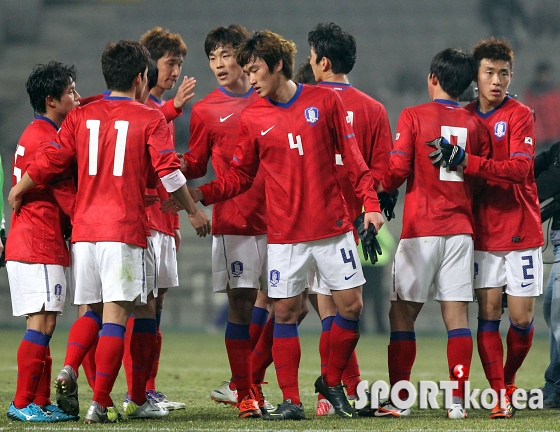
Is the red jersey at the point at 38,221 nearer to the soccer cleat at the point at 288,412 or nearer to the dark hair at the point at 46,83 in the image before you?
the dark hair at the point at 46,83

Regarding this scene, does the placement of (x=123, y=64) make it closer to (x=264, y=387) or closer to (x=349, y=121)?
(x=349, y=121)

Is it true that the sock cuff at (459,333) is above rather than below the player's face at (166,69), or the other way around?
below

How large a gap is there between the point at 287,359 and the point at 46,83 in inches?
81.0

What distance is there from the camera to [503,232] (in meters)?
5.43

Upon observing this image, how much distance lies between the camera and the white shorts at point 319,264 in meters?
5.09

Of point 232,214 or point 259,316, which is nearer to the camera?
point 232,214

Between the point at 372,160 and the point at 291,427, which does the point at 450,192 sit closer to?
the point at 372,160

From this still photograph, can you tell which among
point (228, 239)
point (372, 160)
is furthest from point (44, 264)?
point (372, 160)

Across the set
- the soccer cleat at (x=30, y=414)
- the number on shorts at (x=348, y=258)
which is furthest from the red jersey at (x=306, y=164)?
the soccer cleat at (x=30, y=414)

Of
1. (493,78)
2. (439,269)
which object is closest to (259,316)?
(439,269)

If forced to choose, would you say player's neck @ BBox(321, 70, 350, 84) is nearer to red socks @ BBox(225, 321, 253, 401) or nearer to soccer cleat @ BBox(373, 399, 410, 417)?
red socks @ BBox(225, 321, 253, 401)

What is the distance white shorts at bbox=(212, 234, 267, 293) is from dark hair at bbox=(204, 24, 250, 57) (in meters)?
1.15

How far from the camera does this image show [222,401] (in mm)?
6078

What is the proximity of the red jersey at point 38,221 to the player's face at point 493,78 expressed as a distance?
2398mm
